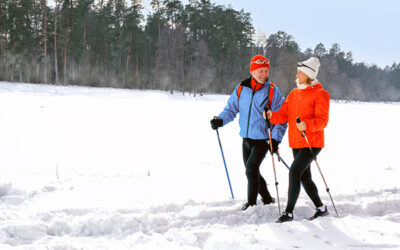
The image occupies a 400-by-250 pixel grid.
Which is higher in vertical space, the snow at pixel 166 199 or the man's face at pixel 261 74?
the man's face at pixel 261 74

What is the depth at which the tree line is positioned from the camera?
31.9 m

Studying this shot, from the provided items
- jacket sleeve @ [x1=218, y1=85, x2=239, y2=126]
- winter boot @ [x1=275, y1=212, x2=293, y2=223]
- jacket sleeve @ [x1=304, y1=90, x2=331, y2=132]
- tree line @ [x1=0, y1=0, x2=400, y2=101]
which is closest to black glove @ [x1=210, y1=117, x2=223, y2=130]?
jacket sleeve @ [x1=218, y1=85, x2=239, y2=126]

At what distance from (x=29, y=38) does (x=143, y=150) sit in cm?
3151

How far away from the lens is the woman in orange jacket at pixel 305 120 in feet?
10.5

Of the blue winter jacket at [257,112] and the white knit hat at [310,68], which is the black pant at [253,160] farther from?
the white knit hat at [310,68]

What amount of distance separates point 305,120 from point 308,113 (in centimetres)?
13

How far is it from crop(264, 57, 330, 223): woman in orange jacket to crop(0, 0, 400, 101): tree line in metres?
30.3

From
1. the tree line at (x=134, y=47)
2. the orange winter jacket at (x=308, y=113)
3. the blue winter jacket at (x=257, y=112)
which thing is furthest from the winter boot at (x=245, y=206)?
the tree line at (x=134, y=47)

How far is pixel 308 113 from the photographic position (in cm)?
333

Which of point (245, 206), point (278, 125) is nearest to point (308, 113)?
point (278, 125)

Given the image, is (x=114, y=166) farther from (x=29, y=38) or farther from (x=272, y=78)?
(x=272, y=78)

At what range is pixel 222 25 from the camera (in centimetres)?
5241

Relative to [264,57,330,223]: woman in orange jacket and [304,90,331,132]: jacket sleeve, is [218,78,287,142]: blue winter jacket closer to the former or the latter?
[264,57,330,223]: woman in orange jacket

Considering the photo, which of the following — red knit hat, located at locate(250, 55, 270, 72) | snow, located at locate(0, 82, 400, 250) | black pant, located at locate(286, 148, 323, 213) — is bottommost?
snow, located at locate(0, 82, 400, 250)
